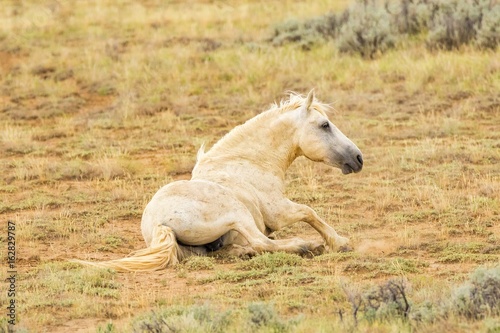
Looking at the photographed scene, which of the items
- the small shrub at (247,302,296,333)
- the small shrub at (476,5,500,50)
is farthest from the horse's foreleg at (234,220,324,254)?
the small shrub at (476,5,500,50)

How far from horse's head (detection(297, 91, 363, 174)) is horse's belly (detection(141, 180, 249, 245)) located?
1065 mm

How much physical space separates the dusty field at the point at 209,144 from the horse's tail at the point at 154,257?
0.11 m

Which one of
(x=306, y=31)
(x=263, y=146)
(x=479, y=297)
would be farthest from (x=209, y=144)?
(x=479, y=297)

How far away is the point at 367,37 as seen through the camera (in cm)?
1927

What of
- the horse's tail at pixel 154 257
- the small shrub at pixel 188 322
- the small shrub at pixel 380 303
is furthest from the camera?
the horse's tail at pixel 154 257

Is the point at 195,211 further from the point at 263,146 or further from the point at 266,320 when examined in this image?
the point at 266,320

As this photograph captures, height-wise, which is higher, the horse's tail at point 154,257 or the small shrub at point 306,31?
the horse's tail at point 154,257

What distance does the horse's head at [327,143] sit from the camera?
8992 mm

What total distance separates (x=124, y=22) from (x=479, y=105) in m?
11.1

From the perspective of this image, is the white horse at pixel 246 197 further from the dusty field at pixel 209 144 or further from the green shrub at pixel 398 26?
the green shrub at pixel 398 26

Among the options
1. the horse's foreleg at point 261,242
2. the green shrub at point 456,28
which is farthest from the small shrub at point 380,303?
the green shrub at point 456,28

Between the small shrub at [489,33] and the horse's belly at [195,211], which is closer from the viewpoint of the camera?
the horse's belly at [195,211]

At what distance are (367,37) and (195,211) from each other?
11.9m

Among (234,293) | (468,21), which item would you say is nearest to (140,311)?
(234,293)
